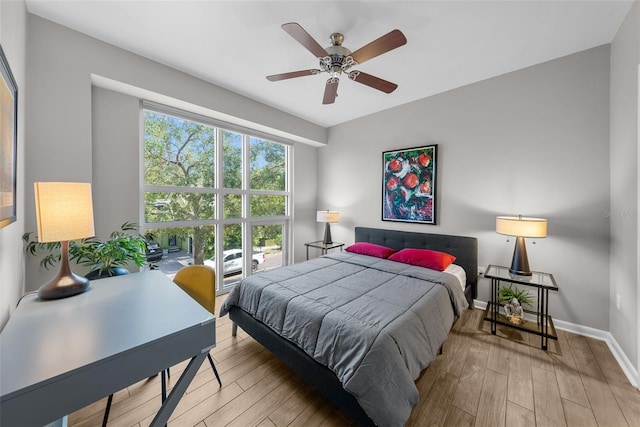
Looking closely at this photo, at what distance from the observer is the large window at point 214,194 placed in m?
2.97

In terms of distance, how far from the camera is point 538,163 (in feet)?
8.57

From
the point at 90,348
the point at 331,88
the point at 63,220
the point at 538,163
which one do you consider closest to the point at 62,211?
the point at 63,220

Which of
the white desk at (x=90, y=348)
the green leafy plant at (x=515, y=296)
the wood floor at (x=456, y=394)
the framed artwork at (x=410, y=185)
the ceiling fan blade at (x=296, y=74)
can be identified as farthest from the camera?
the framed artwork at (x=410, y=185)

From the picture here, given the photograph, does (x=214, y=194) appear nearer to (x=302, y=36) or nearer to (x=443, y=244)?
(x=302, y=36)

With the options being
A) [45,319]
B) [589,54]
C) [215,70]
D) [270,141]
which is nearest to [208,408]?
[45,319]

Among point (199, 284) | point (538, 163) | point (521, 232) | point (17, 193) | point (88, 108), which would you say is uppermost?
point (88, 108)

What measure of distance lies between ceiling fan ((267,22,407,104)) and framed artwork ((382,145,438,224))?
1.43 meters

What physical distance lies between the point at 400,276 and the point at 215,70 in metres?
3.07

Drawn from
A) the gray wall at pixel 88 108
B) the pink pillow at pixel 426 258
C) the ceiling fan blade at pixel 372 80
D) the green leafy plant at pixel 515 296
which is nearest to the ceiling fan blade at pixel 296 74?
the ceiling fan blade at pixel 372 80

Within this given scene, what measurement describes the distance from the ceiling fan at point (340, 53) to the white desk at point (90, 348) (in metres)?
1.89

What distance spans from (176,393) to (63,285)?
0.93m

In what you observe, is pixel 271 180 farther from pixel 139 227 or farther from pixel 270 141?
pixel 139 227

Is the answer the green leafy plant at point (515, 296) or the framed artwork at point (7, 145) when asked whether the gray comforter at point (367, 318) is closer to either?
the green leafy plant at point (515, 296)

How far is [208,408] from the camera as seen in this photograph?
1607 millimetres
